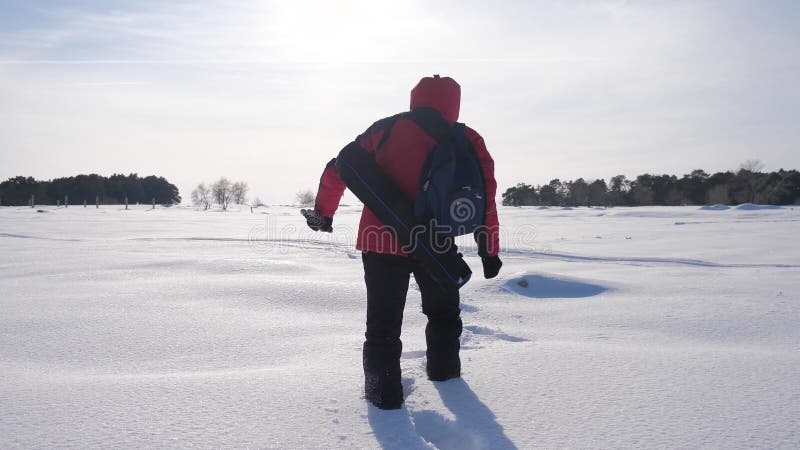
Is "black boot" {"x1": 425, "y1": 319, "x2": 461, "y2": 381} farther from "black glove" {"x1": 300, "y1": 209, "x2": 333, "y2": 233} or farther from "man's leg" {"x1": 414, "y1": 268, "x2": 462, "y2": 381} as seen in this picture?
"black glove" {"x1": 300, "y1": 209, "x2": 333, "y2": 233}

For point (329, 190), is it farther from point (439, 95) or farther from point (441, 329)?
point (441, 329)

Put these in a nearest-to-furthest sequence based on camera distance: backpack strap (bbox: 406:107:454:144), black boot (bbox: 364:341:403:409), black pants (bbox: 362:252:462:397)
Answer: black boot (bbox: 364:341:403:409) → black pants (bbox: 362:252:462:397) → backpack strap (bbox: 406:107:454:144)

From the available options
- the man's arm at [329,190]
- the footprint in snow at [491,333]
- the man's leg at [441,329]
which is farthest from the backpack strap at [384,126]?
the footprint in snow at [491,333]

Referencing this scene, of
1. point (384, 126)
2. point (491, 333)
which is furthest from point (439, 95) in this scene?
point (491, 333)

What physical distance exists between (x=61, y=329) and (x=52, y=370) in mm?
657

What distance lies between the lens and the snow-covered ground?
134 centimetres

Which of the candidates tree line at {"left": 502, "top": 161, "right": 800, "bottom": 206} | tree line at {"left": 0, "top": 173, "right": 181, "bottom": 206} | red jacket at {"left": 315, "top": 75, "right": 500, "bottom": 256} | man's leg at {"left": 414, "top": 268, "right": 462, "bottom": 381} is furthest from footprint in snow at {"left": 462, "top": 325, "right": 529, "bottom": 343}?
tree line at {"left": 0, "top": 173, "right": 181, "bottom": 206}

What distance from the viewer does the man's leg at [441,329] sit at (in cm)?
182

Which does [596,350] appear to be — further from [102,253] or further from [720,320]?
[102,253]

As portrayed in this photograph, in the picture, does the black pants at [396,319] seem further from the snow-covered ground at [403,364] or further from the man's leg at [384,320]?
the snow-covered ground at [403,364]

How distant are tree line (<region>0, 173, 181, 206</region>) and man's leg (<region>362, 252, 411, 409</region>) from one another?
47344 mm

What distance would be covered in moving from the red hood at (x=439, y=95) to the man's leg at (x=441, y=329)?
0.65 meters

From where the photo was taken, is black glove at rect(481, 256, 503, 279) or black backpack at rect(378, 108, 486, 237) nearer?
black backpack at rect(378, 108, 486, 237)

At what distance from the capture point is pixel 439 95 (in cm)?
185
